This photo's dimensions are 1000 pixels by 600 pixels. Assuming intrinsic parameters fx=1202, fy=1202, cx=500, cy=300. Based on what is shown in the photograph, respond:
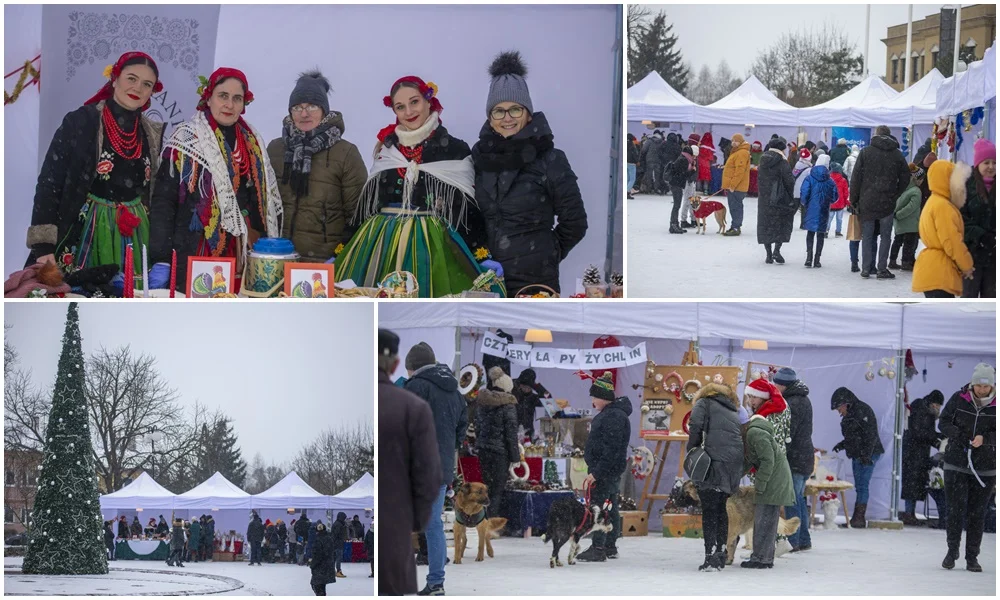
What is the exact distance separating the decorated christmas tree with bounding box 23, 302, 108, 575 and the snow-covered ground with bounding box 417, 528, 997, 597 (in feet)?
5.23

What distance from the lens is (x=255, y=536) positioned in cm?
568

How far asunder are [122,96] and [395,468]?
98.4 inches

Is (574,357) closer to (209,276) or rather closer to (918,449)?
(209,276)

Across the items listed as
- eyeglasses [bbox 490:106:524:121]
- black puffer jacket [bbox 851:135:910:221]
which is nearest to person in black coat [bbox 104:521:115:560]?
eyeglasses [bbox 490:106:524:121]

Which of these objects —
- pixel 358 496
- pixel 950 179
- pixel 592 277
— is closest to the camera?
pixel 358 496

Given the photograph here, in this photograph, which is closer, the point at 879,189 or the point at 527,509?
the point at 879,189

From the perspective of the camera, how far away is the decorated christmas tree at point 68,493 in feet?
18.7

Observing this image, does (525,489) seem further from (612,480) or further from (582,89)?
(582,89)

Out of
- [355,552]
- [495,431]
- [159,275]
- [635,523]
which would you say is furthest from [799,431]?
[159,275]

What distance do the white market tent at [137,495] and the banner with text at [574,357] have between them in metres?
1.76

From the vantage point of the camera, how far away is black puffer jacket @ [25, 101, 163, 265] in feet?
18.8

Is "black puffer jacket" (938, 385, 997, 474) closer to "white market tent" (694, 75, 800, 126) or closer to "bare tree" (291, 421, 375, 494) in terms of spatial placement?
"white market tent" (694, 75, 800, 126)

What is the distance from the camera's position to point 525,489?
20.5 ft

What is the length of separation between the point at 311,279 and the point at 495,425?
114 centimetres
